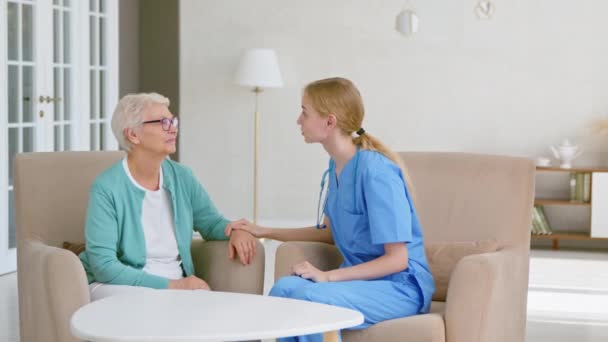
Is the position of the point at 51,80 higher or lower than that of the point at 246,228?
higher

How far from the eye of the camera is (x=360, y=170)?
3457mm

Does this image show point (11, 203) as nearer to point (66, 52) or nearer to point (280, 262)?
point (66, 52)

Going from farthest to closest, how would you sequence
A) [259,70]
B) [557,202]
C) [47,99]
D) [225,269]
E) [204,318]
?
[259,70] → [557,202] → [47,99] → [225,269] → [204,318]

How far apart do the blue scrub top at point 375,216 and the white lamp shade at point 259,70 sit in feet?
14.3

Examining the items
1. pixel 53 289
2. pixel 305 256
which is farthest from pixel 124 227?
pixel 305 256

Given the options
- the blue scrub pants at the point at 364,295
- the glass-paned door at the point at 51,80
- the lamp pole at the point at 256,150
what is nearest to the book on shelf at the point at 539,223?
the lamp pole at the point at 256,150

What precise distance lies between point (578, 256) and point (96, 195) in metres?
4.80

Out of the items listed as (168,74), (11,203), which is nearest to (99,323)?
(11,203)

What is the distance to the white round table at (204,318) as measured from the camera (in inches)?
103

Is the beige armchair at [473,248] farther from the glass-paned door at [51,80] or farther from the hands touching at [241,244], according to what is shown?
the glass-paned door at [51,80]

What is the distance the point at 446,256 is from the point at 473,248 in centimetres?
10

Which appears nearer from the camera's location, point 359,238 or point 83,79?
point 359,238

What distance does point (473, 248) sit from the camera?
3.75 meters

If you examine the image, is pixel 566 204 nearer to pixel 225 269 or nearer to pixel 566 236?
pixel 566 236
